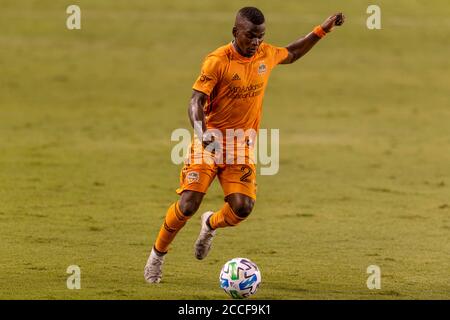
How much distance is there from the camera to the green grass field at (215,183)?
14.2 metres

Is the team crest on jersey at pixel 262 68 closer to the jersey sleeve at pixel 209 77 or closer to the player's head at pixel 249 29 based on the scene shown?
the player's head at pixel 249 29

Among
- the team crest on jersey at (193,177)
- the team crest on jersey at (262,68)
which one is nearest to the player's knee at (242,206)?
the team crest on jersey at (193,177)

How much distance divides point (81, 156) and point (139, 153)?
1412mm

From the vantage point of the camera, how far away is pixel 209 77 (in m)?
13.0

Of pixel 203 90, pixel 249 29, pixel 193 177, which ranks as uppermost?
pixel 249 29

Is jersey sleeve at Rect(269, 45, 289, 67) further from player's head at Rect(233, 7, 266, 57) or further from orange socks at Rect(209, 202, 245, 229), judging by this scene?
orange socks at Rect(209, 202, 245, 229)

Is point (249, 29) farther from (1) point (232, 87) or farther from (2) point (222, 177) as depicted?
(2) point (222, 177)

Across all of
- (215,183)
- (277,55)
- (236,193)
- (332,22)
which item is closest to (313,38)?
(332,22)

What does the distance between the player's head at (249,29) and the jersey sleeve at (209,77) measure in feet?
1.29

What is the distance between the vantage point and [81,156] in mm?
24203

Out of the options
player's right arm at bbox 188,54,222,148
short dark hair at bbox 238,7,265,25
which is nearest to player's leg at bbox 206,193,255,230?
player's right arm at bbox 188,54,222,148

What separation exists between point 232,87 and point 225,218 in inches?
64.3
